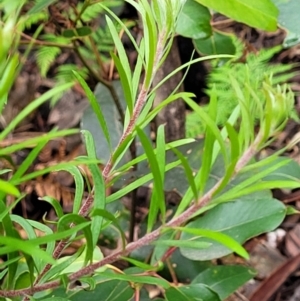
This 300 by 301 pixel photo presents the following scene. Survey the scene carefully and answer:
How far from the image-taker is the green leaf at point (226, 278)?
2.54 ft

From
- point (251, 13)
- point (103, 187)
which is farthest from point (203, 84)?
point (103, 187)

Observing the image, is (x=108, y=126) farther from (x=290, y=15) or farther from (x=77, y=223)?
(x=77, y=223)

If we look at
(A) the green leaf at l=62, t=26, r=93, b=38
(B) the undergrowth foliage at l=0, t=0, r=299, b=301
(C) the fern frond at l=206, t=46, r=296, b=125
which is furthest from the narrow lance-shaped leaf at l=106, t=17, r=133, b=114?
(C) the fern frond at l=206, t=46, r=296, b=125

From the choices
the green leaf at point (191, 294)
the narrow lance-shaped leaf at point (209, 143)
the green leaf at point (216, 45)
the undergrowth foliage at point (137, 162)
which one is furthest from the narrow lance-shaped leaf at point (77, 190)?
the green leaf at point (216, 45)

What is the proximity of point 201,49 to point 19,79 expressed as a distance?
3.42 ft

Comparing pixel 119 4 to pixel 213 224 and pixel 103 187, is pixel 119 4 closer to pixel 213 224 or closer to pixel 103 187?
pixel 213 224

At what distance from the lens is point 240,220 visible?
28.0 inches

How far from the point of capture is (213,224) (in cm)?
73

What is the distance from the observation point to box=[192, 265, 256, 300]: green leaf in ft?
2.54

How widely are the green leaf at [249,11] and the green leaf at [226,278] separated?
393 mm

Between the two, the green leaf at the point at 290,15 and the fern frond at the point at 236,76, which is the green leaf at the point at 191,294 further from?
the fern frond at the point at 236,76

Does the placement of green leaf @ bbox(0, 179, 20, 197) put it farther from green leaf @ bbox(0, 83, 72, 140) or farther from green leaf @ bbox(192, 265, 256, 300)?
green leaf @ bbox(192, 265, 256, 300)

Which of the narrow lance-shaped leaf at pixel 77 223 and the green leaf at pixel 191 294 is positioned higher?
the narrow lance-shaped leaf at pixel 77 223

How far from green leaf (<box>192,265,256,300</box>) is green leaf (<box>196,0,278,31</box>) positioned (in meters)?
0.39
